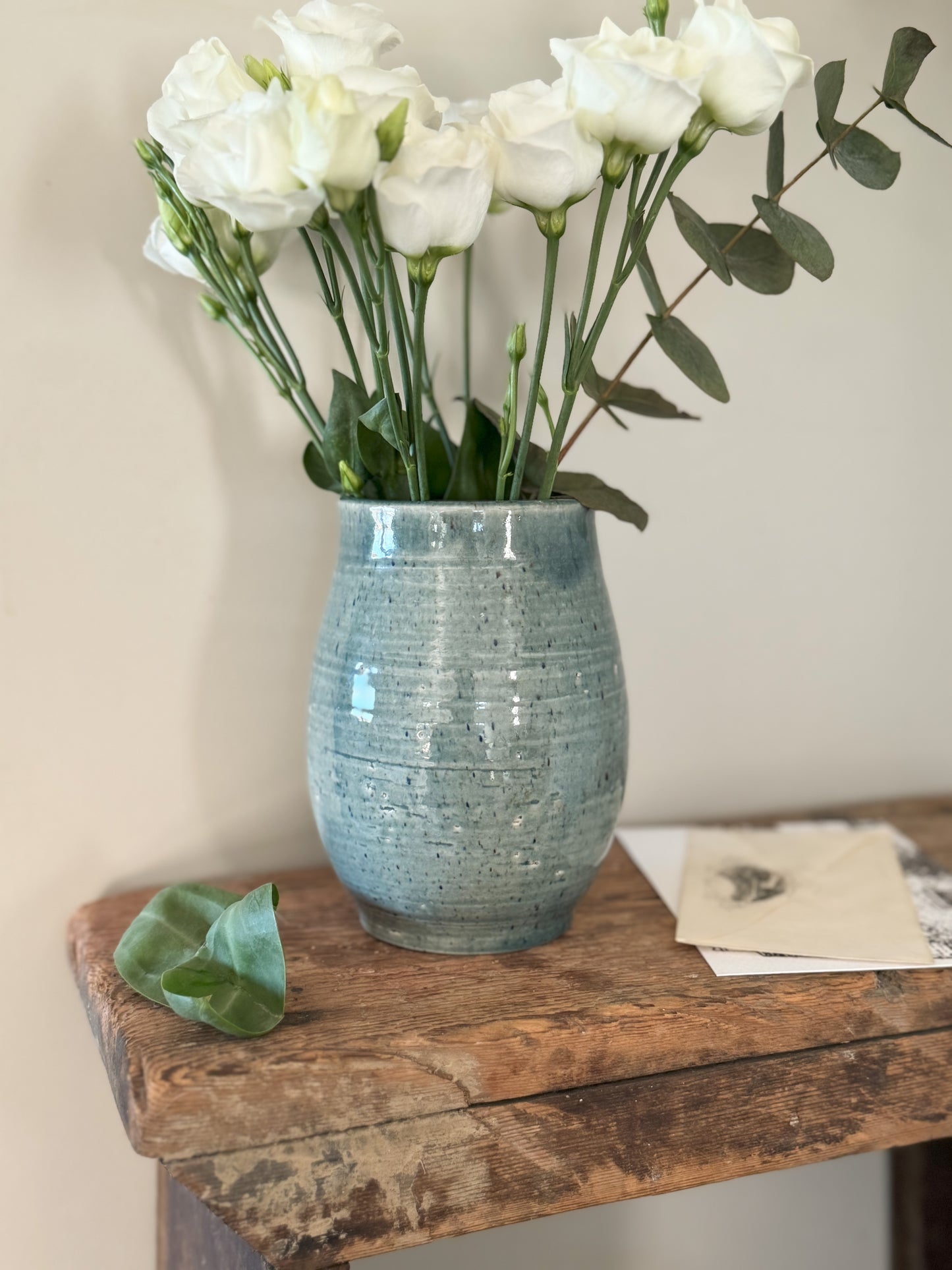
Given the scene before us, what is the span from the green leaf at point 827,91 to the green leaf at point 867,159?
0.06 feet

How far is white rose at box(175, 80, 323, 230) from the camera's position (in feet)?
1.55

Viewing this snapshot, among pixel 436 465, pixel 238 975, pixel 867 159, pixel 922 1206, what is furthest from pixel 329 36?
pixel 922 1206

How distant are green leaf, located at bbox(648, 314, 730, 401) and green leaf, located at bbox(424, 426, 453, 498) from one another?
0.54 feet

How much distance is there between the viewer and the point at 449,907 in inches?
23.4

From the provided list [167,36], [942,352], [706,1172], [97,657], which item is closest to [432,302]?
[167,36]

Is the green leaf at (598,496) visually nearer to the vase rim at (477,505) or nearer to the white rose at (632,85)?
the vase rim at (477,505)

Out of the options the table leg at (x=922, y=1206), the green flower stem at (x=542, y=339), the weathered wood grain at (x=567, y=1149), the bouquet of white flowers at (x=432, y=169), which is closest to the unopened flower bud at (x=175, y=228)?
the bouquet of white flowers at (x=432, y=169)

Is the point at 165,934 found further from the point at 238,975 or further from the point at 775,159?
the point at 775,159

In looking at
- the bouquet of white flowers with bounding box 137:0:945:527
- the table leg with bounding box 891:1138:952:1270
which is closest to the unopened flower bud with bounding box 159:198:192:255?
the bouquet of white flowers with bounding box 137:0:945:527

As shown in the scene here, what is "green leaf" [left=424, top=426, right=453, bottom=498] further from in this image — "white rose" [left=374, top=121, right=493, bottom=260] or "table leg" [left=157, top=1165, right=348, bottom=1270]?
"table leg" [left=157, top=1165, right=348, bottom=1270]

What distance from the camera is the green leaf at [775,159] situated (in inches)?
27.8

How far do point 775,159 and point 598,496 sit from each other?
12.0 inches

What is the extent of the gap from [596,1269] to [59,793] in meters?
0.64

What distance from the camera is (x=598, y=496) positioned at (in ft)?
2.08
